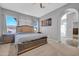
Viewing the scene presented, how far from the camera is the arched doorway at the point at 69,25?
1789 millimetres

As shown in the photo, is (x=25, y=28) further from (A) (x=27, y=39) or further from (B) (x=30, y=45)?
(B) (x=30, y=45)

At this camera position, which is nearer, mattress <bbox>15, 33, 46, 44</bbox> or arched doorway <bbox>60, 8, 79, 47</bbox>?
mattress <bbox>15, 33, 46, 44</bbox>

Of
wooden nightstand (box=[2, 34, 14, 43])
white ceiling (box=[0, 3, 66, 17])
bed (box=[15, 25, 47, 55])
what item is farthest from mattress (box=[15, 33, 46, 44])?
white ceiling (box=[0, 3, 66, 17])

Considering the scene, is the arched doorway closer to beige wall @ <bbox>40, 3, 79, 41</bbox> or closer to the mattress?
beige wall @ <bbox>40, 3, 79, 41</bbox>

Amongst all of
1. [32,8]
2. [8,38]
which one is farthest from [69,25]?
[8,38]

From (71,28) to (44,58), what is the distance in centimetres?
83

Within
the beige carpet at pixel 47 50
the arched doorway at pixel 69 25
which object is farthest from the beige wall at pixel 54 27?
the beige carpet at pixel 47 50

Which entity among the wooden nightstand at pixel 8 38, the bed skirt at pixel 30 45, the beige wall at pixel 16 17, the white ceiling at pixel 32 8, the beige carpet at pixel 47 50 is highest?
the white ceiling at pixel 32 8

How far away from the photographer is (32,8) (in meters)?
1.80

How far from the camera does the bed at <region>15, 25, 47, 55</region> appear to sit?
1664mm

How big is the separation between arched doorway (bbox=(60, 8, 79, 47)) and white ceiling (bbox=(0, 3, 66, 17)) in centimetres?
25

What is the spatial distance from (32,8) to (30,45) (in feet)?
2.50

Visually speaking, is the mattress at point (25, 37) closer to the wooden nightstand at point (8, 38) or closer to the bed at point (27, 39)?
the bed at point (27, 39)

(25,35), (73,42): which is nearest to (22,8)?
(25,35)
